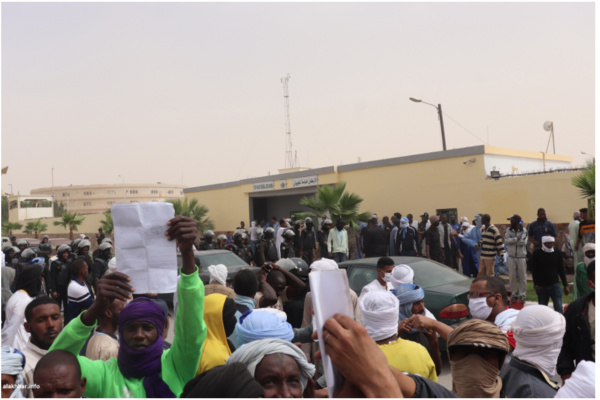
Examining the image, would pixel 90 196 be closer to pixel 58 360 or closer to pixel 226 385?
pixel 58 360

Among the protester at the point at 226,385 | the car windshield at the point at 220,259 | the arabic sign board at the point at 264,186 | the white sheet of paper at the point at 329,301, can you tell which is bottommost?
the car windshield at the point at 220,259

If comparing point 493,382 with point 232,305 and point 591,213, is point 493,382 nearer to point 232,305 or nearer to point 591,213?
point 232,305

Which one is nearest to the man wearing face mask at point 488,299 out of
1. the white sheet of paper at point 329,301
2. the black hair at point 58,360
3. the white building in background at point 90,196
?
the black hair at point 58,360

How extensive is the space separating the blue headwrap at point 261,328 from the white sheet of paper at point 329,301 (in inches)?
81.8

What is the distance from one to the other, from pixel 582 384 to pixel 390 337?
137 cm

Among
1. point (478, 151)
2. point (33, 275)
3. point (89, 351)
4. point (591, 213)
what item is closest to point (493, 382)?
point (89, 351)

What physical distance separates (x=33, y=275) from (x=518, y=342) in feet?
16.9

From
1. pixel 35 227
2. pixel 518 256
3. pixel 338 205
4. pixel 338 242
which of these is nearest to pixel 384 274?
pixel 518 256

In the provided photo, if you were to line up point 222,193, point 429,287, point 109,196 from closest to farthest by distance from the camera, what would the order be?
point 429,287 → point 222,193 → point 109,196

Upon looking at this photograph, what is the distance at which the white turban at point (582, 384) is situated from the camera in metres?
2.36

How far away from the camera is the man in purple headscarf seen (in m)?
2.81

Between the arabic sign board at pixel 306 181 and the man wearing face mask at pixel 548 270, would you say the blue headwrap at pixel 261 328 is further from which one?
the arabic sign board at pixel 306 181

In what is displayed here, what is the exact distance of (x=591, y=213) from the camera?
11.6 metres

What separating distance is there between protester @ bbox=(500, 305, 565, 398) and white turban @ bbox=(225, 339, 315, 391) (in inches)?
45.8
